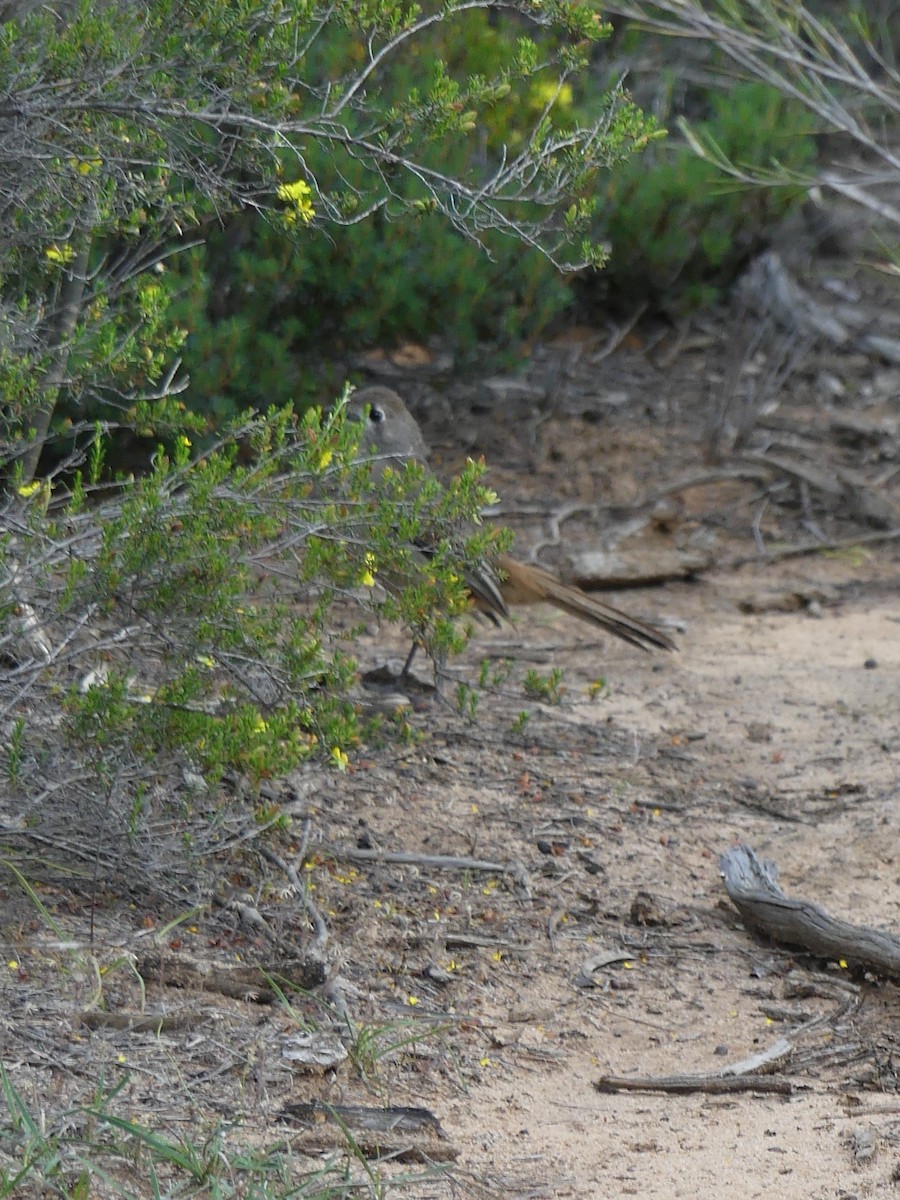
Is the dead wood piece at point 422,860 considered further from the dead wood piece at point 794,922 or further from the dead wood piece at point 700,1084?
the dead wood piece at point 700,1084

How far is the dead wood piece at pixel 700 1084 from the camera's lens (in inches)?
137

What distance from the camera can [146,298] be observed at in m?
3.72

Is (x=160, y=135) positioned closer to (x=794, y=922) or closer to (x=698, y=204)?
(x=794, y=922)

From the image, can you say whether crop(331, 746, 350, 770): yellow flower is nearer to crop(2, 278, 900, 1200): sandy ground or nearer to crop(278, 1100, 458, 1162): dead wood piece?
crop(2, 278, 900, 1200): sandy ground

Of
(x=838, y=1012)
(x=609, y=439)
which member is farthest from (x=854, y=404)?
(x=838, y=1012)

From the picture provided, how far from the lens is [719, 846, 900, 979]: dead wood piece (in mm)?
4012

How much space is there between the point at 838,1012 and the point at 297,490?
2.02 metres

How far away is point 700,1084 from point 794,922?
2.77 feet

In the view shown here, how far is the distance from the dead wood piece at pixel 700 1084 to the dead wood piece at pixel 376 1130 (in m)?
0.53

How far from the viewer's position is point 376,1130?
310cm

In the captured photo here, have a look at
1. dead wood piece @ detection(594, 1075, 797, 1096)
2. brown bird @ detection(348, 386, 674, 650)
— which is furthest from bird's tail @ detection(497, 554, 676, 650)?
dead wood piece @ detection(594, 1075, 797, 1096)

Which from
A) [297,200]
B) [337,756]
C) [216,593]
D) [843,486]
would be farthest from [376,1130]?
[843,486]

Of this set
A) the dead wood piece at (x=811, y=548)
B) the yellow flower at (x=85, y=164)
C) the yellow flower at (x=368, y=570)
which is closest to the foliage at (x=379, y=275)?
the dead wood piece at (x=811, y=548)

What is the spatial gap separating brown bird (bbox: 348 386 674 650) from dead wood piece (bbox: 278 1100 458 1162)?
2939 mm
